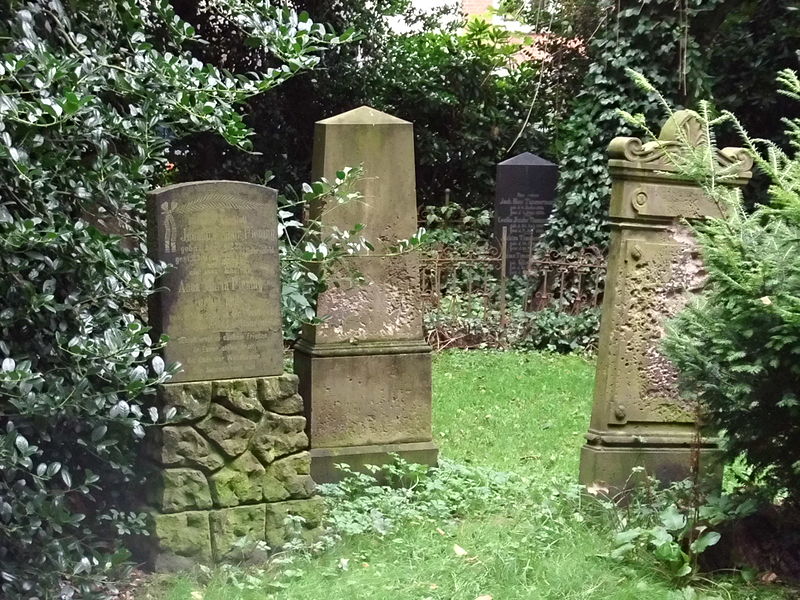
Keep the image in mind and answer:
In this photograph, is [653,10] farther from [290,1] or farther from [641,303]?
[641,303]

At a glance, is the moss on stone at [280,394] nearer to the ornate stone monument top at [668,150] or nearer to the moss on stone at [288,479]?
the moss on stone at [288,479]

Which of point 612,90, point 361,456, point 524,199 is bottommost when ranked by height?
point 361,456

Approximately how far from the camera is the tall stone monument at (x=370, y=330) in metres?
6.32

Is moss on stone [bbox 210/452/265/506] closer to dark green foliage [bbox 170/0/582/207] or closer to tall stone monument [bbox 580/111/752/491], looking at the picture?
tall stone monument [bbox 580/111/752/491]

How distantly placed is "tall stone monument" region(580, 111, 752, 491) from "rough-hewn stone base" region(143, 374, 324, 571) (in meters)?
1.74

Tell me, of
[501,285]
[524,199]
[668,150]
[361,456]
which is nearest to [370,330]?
[361,456]

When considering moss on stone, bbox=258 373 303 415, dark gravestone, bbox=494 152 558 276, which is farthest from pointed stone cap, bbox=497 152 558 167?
moss on stone, bbox=258 373 303 415

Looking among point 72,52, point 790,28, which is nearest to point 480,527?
point 72,52

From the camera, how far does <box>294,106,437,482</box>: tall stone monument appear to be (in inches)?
249

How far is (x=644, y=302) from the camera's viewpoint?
5.68 metres

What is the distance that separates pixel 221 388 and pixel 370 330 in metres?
1.71

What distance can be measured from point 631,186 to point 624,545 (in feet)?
6.38

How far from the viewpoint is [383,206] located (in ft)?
20.9

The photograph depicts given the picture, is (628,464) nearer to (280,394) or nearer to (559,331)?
(280,394)
